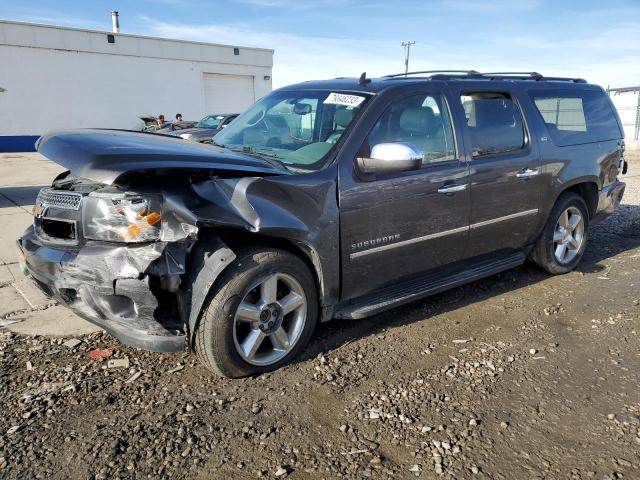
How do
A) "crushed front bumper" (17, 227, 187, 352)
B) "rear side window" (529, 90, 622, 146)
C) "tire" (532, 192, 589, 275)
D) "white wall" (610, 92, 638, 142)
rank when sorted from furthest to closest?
"white wall" (610, 92, 638, 142), "tire" (532, 192, 589, 275), "rear side window" (529, 90, 622, 146), "crushed front bumper" (17, 227, 187, 352)

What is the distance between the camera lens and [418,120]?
12.5 ft

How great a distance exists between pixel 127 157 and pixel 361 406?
1.85 m

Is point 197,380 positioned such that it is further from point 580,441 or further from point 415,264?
point 580,441

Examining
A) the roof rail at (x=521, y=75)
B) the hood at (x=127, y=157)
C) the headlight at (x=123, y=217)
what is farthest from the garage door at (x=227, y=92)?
the headlight at (x=123, y=217)

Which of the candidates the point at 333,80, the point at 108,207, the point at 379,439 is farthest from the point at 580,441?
the point at 333,80

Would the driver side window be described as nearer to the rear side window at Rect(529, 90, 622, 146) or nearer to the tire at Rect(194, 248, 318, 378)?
the tire at Rect(194, 248, 318, 378)

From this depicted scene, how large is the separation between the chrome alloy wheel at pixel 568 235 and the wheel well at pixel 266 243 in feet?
9.58

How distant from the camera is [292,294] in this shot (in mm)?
3227

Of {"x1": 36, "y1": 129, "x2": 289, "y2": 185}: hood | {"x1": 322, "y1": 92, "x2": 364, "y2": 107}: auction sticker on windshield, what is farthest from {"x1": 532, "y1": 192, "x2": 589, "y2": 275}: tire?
{"x1": 36, "y1": 129, "x2": 289, "y2": 185}: hood

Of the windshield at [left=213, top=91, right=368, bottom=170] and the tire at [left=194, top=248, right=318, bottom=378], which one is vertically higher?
the windshield at [left=213, top=91, right=368, bottom=170]

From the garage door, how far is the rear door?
2426 centimetres

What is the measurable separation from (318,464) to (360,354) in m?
1.14

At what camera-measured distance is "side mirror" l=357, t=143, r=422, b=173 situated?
10.6 ft

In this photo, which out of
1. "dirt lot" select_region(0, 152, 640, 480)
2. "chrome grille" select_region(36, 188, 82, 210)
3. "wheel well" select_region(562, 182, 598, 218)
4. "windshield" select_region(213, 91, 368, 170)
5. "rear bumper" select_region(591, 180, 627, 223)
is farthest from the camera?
"rear bumper" select_region(591, 180, 627, 223)
